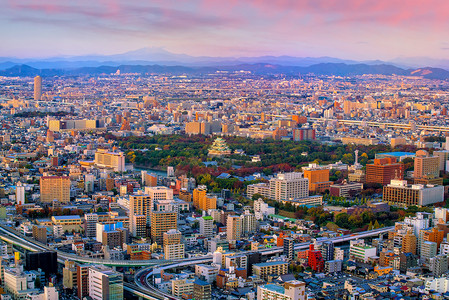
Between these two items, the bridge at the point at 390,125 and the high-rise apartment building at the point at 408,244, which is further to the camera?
the bridge at the point at 390,125

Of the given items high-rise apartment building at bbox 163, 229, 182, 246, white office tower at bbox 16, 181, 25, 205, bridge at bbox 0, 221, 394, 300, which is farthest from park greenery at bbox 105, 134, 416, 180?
high-rise apartment building at bbox 163, 229, 182, 246

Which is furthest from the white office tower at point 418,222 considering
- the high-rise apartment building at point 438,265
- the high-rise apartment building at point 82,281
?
the high-rise apartment building at point 82,281

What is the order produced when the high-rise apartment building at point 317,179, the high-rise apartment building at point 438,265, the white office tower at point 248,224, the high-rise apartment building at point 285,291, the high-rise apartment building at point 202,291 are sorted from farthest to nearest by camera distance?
the high-rise apartment building at point 317,179 < the white office tower at point 248,224 < the high-rise apartment building at point 438,265 < the high-rise apartment building at point 202,291 < the high-rise apartment building at point 285,291

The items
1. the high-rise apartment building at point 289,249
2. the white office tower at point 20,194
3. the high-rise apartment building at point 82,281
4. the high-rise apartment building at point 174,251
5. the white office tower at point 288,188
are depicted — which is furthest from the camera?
the white office tower at point 288,188

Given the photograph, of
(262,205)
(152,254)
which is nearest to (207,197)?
(262,205)

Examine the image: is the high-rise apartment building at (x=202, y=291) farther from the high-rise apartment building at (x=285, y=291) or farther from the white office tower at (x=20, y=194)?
the white office tower at (x=20, y=194)

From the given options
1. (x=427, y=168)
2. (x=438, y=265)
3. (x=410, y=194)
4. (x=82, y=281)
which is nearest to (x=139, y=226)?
(x=82, y=281)
